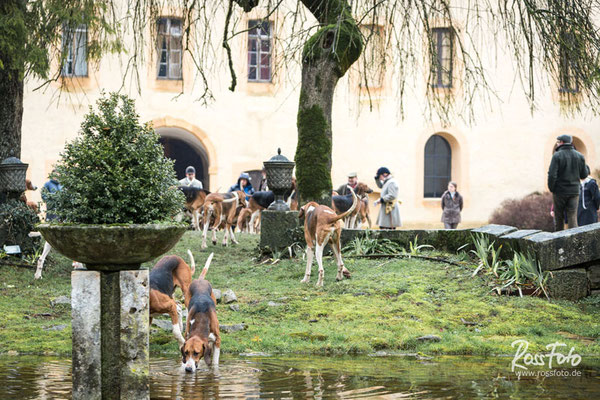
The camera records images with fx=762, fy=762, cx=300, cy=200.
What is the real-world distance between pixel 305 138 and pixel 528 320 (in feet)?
18.6

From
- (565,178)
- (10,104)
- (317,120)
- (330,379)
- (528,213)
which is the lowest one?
(330,379)

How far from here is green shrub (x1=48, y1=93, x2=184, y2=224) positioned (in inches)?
194

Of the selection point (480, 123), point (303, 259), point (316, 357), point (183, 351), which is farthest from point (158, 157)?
point (480, 123)

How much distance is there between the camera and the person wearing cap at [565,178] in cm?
1273

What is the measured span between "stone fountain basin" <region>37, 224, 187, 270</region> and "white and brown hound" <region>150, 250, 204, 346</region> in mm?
2054

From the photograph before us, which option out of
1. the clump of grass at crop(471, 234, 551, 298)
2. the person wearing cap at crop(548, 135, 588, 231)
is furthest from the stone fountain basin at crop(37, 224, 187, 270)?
the person wearing cap at crop(548, 135, 588, 231)

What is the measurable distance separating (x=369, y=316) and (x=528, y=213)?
16.8 metres

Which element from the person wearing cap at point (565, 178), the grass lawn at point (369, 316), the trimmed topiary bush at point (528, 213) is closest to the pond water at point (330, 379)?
the grass lawn at point (369, 316)

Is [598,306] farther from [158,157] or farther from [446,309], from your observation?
[158,157]

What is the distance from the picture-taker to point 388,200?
16.7 meters

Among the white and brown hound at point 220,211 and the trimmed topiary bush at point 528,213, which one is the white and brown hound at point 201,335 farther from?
the trimmed topiary bush at point 528,213

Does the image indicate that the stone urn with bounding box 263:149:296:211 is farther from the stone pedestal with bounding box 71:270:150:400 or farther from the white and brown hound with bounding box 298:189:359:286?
the stone pedestal with bounding box 71:270:150:400

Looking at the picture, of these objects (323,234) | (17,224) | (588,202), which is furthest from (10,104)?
(588,202)

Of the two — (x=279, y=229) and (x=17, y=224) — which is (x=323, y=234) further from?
(x=17, y=224)
